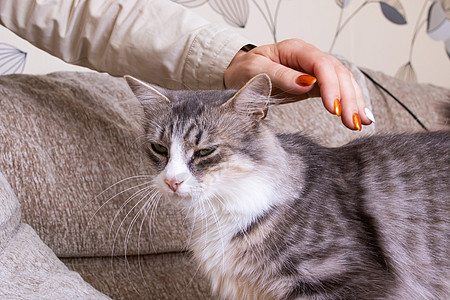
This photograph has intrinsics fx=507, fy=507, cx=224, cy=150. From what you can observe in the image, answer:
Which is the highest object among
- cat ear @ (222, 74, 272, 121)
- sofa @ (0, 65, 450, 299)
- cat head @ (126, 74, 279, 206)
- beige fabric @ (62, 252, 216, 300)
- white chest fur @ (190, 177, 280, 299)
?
cat ear @ (222, 74, 272, 121)

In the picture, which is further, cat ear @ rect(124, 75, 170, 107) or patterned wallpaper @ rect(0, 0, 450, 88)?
patterned wallpaper @ rect(0, 0, 450, 88)

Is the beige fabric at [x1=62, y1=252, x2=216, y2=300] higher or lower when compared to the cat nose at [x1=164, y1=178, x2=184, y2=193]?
lower

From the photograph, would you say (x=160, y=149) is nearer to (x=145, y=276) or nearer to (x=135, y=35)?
(x=135, y=35)

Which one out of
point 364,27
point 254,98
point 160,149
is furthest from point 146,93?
point 364,27

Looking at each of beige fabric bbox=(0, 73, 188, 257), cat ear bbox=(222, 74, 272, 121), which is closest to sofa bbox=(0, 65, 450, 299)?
beige fabric bbox=(0, 73, 188, 257)

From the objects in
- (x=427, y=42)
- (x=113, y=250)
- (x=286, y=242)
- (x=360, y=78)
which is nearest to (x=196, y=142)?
(x=286, y=242)

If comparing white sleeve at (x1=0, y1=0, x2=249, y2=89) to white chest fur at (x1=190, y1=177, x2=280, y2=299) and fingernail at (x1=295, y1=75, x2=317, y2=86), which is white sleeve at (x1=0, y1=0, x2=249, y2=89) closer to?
fingernail at (x1=295, y1=75, x2=317, y2=86)

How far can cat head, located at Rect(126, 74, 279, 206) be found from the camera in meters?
0.87

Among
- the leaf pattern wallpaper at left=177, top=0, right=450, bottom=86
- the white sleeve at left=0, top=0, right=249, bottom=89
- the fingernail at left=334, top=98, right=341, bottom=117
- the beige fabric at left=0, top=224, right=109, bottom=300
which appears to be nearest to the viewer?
the beige fabric at left=0, top=224, right=109, bottom=300

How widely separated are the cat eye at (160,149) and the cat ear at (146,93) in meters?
0.09

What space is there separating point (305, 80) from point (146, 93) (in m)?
0.30

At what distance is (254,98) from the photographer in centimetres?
89

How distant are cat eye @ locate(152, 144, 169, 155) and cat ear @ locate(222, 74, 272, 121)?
5.5 inches

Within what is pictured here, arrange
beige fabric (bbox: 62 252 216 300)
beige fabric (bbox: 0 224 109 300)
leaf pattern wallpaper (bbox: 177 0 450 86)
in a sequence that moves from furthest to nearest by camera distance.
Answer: leaf pattern wallpaper (bbox: 177 0 450 86), beige fabric (bbox: 62 252 216 300), beige fabric (bbox: 0 224 109 300)
